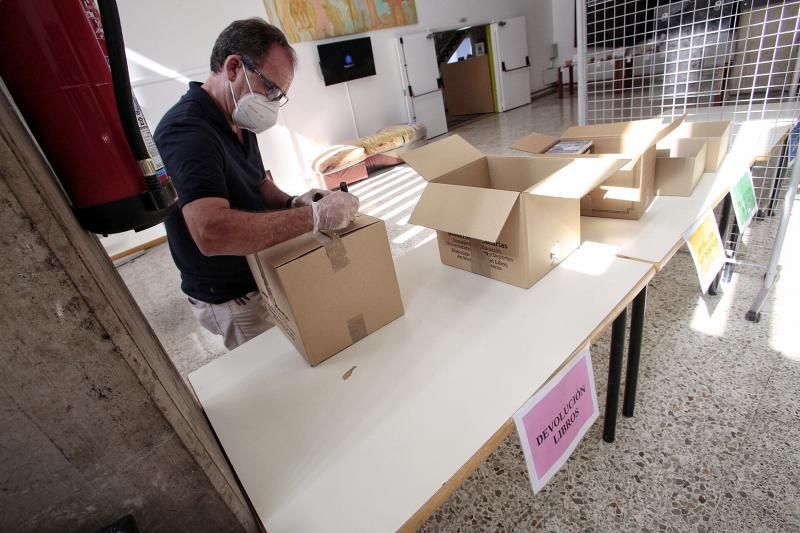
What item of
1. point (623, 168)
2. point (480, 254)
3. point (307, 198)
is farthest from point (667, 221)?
point (307, 198)

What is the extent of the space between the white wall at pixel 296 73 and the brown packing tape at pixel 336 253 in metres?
4.45

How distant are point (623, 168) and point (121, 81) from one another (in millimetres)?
1260

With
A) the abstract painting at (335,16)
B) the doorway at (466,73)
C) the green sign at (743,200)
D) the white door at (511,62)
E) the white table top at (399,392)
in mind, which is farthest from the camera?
the doorway at (466,73)

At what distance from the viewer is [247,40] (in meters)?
1.19

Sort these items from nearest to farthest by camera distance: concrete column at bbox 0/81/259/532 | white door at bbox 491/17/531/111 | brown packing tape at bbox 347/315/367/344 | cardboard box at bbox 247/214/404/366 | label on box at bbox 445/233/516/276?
concrete column at bbox 0/81/259/532, cardboard box at bbox 247/214/404/366, brown packing tape at bbox 347/315/367/344, label on box at bbox 445/233/516/276, white door at bbox 491/17/531/111

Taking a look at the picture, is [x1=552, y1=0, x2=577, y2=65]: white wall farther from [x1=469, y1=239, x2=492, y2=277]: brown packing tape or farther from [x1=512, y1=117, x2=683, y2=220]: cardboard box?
[x1=469, y1=239, x2=492, y2=277]: brown packing tape

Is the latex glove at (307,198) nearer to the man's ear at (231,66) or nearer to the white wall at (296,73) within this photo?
the man's ear at (231,66)

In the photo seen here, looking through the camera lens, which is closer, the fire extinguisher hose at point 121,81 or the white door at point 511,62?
the fire extinguisher hose at point 121,81

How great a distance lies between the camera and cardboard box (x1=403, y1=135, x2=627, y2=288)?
0.97 metres

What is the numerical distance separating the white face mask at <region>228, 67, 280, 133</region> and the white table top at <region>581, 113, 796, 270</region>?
1.12m

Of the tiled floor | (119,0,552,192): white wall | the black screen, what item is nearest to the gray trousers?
the tiled floor

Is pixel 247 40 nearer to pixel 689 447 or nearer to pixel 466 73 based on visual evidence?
pixel 689 447

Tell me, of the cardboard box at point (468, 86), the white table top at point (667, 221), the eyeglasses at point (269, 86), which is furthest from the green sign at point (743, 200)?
the cardboard box at point (468, 86)

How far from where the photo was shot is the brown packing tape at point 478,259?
3.74ft
